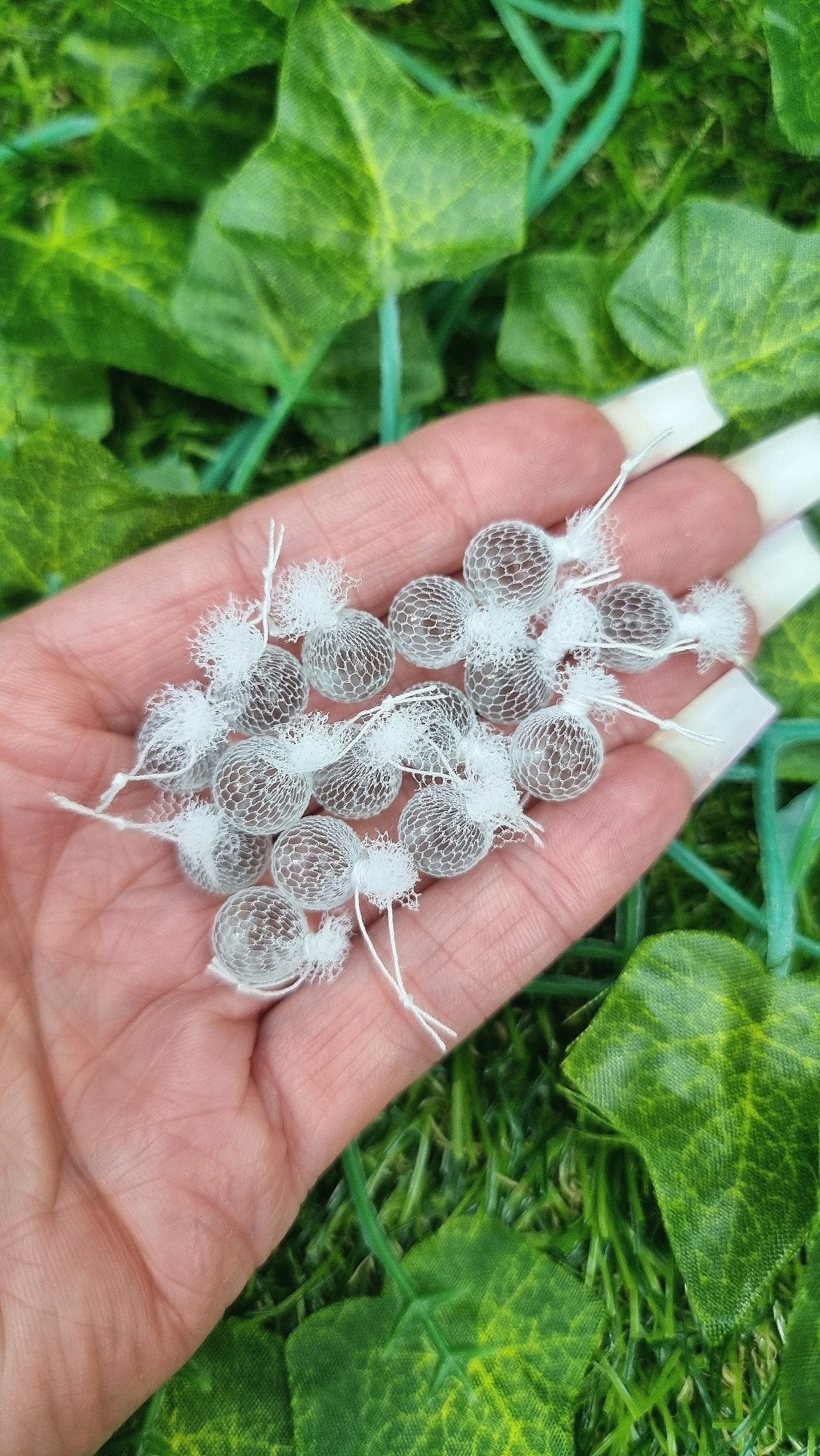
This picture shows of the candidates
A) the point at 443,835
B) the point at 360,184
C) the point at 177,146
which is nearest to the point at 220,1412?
the point at 443,835

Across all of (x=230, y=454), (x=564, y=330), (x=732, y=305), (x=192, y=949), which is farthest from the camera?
(x=230, y=454)

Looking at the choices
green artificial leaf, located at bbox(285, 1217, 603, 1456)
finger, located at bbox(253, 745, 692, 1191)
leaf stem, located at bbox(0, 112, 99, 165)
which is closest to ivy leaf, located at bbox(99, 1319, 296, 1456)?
green artificial leaf, located at bbox(285, 1217, 603, 1456)

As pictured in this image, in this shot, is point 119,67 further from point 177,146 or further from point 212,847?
point 212,847

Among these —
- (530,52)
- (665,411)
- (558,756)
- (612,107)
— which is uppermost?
(530,52)

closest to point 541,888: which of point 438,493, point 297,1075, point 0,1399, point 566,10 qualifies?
point 297,1075

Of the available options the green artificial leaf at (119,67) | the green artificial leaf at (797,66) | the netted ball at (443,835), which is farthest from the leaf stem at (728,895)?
the green artificial leaf at (119,67)

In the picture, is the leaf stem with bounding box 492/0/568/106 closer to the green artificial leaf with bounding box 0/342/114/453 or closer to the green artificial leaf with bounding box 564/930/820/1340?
the green artificial leaf with bounding box 0/342/114/453

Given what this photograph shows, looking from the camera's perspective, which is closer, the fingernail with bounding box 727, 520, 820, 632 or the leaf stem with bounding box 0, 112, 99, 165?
the fingernail with bounding box 727, 520, 820, 632

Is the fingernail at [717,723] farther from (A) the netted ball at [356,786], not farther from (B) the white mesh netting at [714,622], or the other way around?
(A) the netted ball at [356,786]
